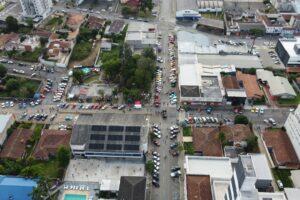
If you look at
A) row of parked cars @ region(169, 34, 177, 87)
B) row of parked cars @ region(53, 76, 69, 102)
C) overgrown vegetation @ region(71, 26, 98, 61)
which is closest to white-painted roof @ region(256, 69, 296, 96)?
row of parked cars @ region(169, 34, 177, 87)

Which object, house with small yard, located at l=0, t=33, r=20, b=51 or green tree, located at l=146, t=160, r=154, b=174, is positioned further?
house with small yard, located at l=0, t=33, r=20, b=51

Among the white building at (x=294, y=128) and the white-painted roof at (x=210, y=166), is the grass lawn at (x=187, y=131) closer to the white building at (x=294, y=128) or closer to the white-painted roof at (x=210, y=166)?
the white-painted roof at (x=210, y=166)

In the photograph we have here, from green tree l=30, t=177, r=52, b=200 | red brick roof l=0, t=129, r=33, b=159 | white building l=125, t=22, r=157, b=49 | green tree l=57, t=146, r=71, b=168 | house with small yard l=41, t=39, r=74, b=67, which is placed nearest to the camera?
green tree l=30, t=177, r=52, b=200

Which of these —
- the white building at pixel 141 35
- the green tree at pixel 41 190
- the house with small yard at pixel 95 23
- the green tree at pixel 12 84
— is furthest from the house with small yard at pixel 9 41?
the green tree at pixel 41 190

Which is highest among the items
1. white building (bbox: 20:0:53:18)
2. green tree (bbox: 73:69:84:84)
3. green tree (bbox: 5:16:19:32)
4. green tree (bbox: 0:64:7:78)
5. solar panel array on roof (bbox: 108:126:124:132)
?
white building (bbox: 20:0:53:18)

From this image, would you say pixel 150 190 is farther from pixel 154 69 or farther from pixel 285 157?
pixel 154 69

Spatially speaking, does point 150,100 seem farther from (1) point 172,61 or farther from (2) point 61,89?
(2) point 61,89

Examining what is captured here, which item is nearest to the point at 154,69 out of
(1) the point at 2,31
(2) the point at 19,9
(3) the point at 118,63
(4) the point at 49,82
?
(3) the point at 118,63

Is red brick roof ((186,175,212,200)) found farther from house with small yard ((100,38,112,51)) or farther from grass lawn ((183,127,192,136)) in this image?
house with small yard ((100,38,112,51))
